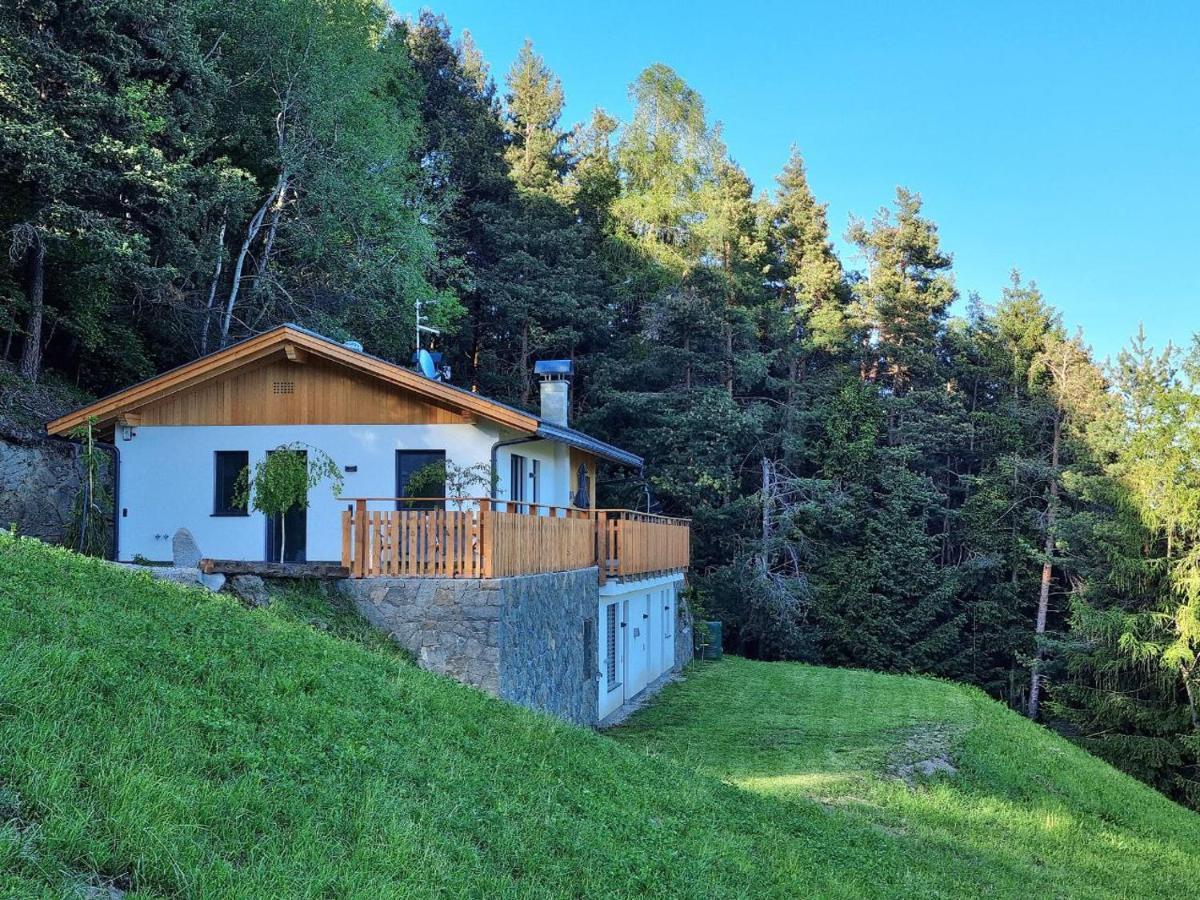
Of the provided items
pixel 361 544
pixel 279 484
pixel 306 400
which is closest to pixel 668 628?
pixel 306 400

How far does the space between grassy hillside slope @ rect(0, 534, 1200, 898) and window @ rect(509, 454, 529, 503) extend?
7457mm

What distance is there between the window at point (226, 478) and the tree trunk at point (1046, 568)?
24.1m

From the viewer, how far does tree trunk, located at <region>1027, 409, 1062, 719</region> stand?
100 feet

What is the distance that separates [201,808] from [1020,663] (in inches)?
1267

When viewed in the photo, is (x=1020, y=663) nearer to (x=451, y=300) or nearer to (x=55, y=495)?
(x=451, y=300)

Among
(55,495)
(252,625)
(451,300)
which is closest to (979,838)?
(252,625)

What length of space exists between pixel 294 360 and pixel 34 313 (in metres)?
7.02

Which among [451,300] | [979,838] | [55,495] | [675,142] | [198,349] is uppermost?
[675,142]

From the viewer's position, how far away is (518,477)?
59.1 feet

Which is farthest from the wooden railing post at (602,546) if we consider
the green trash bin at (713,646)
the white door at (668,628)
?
the green trash bin at (713,646)

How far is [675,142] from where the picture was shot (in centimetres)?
3803

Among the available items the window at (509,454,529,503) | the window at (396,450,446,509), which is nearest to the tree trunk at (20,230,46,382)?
the window at (396,450,446,509)

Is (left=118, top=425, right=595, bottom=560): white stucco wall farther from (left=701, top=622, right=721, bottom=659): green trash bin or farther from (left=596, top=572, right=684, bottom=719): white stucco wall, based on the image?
(left=701, top=622, right=721, bottom=659): green trash bin

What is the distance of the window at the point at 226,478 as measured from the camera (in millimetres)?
15805
